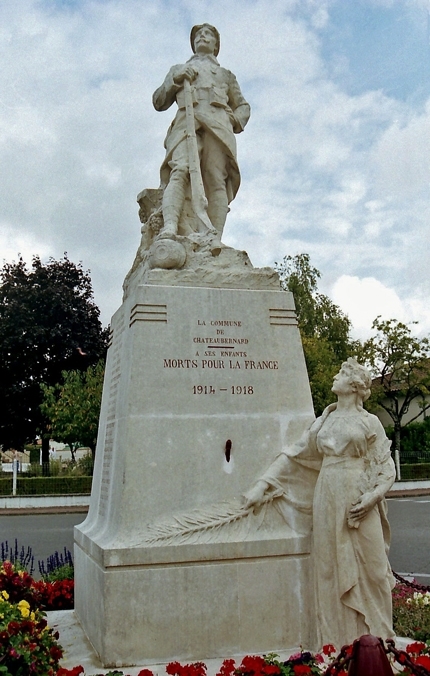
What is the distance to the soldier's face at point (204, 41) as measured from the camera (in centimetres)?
769

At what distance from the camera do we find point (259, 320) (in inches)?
235

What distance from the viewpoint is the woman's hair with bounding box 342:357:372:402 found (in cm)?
519

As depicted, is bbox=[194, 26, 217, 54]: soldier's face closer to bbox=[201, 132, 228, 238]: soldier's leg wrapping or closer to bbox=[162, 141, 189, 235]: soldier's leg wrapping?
bbox=[201, 132, 228, 238]: soldier's leg wrapping

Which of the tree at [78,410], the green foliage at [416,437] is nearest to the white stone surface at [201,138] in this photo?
the tree at [78,410]

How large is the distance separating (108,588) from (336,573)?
5.56 ft

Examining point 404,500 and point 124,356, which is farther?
point 404,500

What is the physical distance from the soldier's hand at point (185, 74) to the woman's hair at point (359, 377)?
3828 millimetres

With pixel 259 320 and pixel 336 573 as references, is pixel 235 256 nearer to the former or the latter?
pixel 259 320

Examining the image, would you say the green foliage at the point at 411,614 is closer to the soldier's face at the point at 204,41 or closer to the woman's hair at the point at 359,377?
the woman's hair at the point at 359,377

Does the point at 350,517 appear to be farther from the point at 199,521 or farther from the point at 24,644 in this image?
the point at 24,644

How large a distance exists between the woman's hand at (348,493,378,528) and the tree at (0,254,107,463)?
2545 cm

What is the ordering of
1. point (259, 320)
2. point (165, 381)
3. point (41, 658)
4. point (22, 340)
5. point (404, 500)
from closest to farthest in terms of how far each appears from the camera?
point (41, 658), point (165, 381), point (259, 320), point (404, 500), point (22, 340)

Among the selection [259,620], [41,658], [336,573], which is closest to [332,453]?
[336,573]

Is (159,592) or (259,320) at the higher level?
(259,320)
